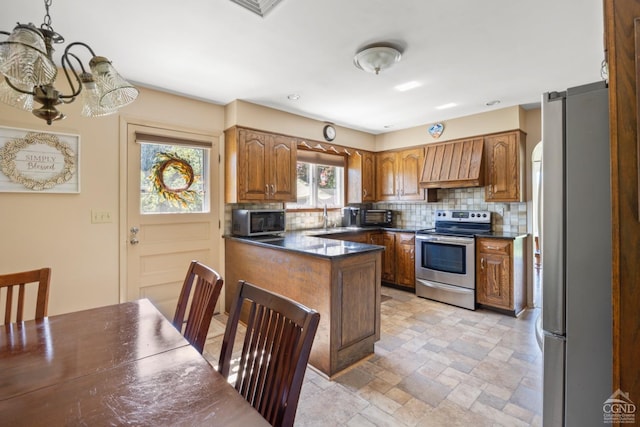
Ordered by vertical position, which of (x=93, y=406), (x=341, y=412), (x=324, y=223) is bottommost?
(x=341, y=412)

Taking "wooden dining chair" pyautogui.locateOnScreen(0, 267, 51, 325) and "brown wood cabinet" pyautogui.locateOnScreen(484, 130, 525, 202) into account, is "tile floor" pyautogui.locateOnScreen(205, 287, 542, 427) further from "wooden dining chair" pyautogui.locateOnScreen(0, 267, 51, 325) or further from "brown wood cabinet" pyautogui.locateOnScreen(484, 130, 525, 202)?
"brown wood cabinet" pyautogui.locateOnScreen(484, 130, 525, 202)

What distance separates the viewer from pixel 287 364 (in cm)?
93

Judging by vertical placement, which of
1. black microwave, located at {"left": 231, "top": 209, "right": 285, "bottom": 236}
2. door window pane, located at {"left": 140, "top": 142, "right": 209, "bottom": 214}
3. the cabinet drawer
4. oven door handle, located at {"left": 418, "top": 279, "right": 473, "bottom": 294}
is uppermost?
door window pane, located at {"left": 140, "top": 142, "right": 209, "bottom": 214}

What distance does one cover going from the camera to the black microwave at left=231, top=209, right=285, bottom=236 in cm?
333

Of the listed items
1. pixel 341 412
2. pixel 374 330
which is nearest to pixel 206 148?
pixel 374 330

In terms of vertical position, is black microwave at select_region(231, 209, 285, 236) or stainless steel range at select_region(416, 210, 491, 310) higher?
black microwave at select_region(231, 209, 285, 236)

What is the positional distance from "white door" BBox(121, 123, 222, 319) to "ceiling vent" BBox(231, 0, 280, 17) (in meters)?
1.80

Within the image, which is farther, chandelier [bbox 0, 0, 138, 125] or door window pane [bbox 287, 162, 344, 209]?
door window pane [bbox 287, 162, 344, 209]

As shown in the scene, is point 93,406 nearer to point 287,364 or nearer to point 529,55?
point 287,364

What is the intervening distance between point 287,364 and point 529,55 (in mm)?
2868

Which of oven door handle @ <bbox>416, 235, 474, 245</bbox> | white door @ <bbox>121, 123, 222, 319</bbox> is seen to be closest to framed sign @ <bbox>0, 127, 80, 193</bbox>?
white door @ <bbox>121, 123, 222, 319</bbox>

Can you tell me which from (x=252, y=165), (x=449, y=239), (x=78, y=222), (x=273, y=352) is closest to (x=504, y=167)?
(x=449, y=239)

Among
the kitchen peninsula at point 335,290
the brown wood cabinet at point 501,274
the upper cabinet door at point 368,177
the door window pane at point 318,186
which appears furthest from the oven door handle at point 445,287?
the door window pane at point 318,186

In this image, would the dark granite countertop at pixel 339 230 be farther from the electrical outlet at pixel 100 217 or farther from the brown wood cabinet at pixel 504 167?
the electrical outlet at pixel 100 217
